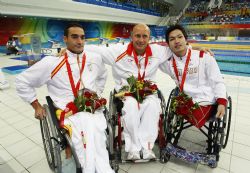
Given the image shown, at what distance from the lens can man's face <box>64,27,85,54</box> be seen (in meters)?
2.04

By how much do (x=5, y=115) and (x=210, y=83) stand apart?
11.6 ft

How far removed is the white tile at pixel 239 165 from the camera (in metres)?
2.14

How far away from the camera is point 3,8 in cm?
1198

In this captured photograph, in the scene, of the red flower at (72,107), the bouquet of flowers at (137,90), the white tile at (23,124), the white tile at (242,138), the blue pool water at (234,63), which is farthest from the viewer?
the blue pool water at (234,63)

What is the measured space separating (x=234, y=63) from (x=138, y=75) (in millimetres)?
9255

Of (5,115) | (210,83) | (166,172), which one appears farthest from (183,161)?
(5,115)

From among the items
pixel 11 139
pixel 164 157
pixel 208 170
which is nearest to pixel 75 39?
pixel 164 157

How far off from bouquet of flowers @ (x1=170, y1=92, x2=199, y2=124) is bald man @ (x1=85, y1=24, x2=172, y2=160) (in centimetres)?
19

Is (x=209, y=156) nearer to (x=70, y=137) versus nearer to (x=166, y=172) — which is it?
(x=166, y=172)

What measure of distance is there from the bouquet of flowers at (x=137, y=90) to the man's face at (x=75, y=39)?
662mm

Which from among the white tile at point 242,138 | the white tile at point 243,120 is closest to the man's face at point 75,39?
the white tile at point 242,138

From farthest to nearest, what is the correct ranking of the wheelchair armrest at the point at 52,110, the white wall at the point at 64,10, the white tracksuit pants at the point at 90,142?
1. the white wall at the point at 64,10
2. the wheelchair armrest at the point at 52,110
3. the white tracksuit pants at the point at 90,142

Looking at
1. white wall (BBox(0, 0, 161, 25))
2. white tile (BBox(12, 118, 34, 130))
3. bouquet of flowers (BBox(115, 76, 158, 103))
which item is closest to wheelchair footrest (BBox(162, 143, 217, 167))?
bouquet of flowers (BBox(115, 76, 158, 103))

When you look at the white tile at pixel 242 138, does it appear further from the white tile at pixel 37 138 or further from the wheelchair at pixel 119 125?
the white tile at pixel 37 138
